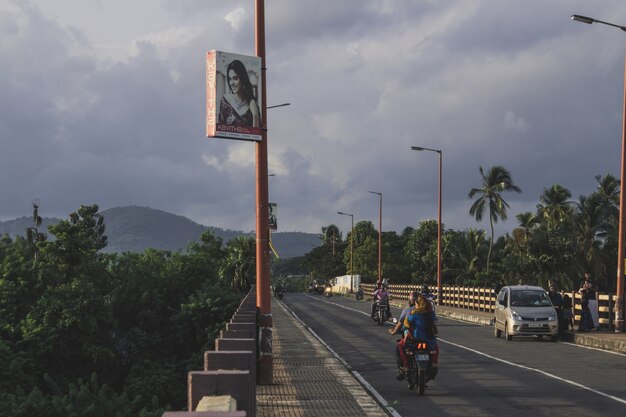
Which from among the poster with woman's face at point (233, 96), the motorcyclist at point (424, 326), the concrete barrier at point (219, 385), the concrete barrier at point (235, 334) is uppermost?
the poster with woman's face at point (233, 96)

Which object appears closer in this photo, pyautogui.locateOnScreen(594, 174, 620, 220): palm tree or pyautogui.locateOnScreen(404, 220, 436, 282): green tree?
pyautogui.locateOnScreen(594, 174, 620, 220): palm tree

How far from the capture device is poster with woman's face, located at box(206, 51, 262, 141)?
42.7ft

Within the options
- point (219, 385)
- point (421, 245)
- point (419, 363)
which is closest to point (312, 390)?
point (419, 363)

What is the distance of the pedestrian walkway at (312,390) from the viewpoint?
11430 millimetres

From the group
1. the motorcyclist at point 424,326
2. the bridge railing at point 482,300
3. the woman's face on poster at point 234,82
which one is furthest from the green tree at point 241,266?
the woman's face on poster at point 234,82

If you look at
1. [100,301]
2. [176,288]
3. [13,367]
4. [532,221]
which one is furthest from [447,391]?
[532,221]

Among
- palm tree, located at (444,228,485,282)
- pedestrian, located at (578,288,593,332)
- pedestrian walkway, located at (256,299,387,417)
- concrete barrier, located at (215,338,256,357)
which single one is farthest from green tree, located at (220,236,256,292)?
concrete barrier, located at (215,338,256,357)

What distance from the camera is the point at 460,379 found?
16.4m

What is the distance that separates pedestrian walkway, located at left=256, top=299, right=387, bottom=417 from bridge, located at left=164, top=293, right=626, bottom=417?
0.01 metres

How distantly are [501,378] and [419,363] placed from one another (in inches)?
124

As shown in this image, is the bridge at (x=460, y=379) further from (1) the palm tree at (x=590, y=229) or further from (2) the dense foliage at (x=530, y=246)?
(1) the palm tree at (x=590, y=229)

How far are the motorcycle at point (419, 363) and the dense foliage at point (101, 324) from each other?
1664cm

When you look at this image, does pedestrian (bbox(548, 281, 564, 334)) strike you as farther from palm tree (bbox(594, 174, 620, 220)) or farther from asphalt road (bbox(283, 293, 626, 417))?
palm tree (bbox(594, 174, 620, 220))

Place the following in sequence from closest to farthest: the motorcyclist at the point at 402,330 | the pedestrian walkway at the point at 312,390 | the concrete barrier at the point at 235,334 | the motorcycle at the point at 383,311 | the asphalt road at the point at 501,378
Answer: the concrete barrier at the point at 235,334
the pedestrian walkway at the point at 312,390
the asphalt road at the point at 501,378
the motorcyclist at the point at 402,330
the motorcycle at the point at 383,311
